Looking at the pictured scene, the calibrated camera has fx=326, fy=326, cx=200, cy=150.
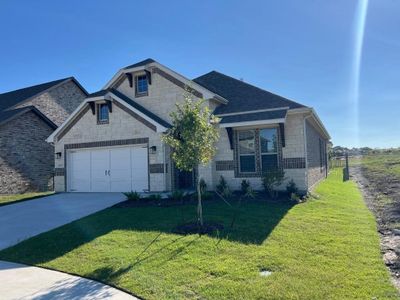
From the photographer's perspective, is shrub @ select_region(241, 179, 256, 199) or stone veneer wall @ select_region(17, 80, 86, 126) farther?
stone veneer wall @ select_region(17, 80, 86, 126)

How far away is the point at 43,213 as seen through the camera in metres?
12.3

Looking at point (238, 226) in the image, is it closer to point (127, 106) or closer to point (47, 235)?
point (47, 235)

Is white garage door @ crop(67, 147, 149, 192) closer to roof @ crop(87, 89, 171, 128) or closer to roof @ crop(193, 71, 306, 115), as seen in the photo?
roof @ crop(87, 89, 171, 128)

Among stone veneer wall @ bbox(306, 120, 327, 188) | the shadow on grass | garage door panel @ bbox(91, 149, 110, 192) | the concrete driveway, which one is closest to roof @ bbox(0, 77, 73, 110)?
garage door panel @ bbox(91, 149, 110, 192)

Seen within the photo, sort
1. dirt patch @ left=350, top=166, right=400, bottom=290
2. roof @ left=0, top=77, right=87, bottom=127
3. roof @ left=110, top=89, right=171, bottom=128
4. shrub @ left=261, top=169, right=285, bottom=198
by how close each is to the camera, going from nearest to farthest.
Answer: dirt patch @ left=350, top=166, right=400, bottom=290
shrub @ left=261, top=169, right=285, bottom=198
roof @ left=110, top=89, right=171, bottom=128
roof @ left=0, top=77, right=87, bottom=127

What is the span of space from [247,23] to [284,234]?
9.57m

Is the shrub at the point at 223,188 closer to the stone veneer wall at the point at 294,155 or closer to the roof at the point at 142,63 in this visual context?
the stone veneer wall at the point at 294,155

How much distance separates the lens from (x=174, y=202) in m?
12.7

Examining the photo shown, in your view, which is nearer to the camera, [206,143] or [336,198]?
[206,143]

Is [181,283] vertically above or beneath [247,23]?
beneath

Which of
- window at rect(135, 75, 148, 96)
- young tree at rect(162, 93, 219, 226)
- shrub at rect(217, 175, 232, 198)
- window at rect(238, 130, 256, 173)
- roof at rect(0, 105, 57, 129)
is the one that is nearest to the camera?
young tree at rect(162, 93, 219, 226)

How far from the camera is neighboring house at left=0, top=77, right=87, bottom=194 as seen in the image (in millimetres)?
19984

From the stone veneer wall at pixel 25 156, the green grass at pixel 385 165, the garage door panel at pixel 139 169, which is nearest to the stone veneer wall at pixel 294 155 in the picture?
the garage door panel at pixel 139 169

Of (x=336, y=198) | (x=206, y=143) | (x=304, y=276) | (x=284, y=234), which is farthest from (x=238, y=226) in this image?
(x=336, y=198)
